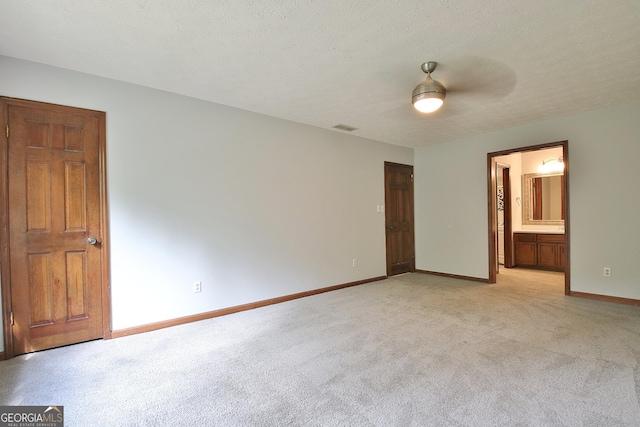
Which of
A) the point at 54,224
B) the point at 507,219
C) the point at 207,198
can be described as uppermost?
the point at 207,198

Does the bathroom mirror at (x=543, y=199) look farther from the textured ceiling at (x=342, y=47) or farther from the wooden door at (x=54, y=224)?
the wooden door at (x=54, y=224)

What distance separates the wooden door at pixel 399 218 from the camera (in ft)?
17.6

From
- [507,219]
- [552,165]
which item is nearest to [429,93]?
[507,219]

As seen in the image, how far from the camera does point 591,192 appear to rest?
3908 millimetres

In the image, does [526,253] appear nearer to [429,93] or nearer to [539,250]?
[539,250]

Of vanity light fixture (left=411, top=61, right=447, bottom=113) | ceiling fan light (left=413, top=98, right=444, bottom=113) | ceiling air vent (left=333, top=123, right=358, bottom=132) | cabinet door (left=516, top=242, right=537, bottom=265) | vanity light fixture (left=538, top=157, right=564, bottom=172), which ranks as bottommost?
cabinet door (left=516, top=242, right=537, bottom=265)

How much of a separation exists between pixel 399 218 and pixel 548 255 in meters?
3.11

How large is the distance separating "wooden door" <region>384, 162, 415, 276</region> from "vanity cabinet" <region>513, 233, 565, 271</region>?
241 centimetres

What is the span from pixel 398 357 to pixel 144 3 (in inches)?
120

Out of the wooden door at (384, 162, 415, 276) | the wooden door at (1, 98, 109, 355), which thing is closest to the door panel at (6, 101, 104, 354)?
the wooden door at (1, 98, 109, 355)

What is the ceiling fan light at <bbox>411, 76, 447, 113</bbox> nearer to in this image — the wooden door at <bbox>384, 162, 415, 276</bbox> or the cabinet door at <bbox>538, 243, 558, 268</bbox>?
the wooden door at <bbox>384, 162, 415, 276</bbox>

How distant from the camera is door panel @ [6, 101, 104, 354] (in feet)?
8.23

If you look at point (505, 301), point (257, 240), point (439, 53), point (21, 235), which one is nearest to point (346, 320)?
point (257, 240)

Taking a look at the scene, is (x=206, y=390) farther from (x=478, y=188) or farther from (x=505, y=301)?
(x=478, y=188)
